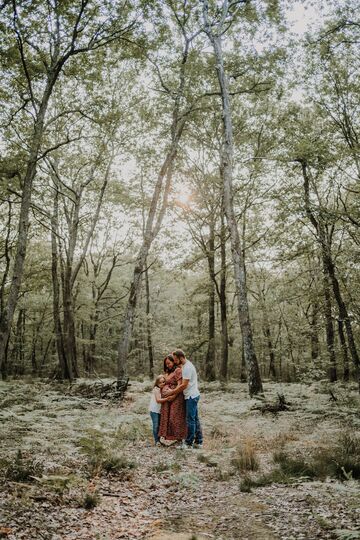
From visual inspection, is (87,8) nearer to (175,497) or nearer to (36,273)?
(175,497)

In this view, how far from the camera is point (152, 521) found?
423 cm

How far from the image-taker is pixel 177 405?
793 cm

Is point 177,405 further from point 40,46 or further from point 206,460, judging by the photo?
point 40,46

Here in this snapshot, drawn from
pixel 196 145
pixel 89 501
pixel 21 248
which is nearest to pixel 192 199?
pixel 196 145

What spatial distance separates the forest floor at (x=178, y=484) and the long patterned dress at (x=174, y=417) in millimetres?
395

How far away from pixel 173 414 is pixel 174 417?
62 mm

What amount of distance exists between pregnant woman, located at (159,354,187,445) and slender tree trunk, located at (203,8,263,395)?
582cm

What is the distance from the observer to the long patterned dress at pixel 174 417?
25.6 feet

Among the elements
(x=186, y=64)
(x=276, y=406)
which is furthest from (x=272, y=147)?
(x=276, y=406)

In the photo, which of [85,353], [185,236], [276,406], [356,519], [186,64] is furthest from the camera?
[85,353]

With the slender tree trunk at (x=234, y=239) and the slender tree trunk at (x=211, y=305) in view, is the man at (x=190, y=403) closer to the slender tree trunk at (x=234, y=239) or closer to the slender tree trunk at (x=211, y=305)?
the slender tree trunk at (x=234, y=239)

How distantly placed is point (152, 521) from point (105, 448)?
210 centimetres

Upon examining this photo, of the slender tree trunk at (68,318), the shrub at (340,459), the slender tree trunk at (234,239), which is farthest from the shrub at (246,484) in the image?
the slender tree trunk at (68,318)

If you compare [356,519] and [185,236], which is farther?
[185,236]
